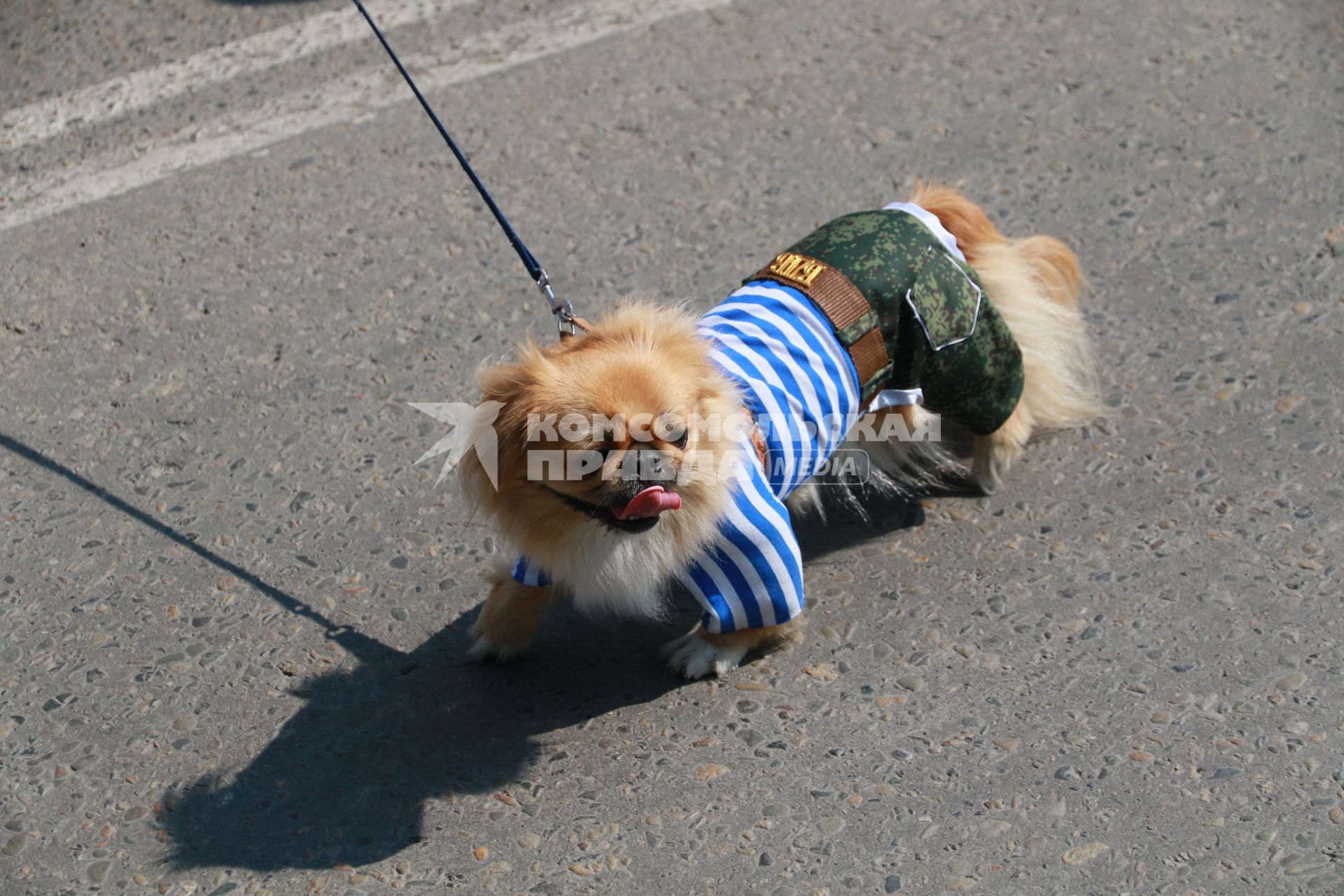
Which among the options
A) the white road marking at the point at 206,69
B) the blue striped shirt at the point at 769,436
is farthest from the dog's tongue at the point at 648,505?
the white road marking at the point at 206,69

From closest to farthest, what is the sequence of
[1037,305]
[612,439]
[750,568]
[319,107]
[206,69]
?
[612,439]
[750,568]
[1037,305]
[319,107]
[206,69]

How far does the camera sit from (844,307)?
2.99 metres

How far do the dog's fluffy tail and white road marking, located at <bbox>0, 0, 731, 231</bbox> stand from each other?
2.27 metres

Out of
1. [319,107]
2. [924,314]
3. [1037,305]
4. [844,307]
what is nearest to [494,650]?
[844,307]

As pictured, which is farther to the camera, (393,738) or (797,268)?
(797,268)

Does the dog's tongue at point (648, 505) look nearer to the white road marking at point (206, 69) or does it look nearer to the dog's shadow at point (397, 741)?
the dog's shadow at point (397, 741)

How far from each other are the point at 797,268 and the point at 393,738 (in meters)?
1.46

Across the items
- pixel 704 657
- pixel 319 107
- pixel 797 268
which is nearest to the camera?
pixel 704 657

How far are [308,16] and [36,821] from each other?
150 inches

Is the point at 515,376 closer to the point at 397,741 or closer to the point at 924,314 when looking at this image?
the point at 397,741

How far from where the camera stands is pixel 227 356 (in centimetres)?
390

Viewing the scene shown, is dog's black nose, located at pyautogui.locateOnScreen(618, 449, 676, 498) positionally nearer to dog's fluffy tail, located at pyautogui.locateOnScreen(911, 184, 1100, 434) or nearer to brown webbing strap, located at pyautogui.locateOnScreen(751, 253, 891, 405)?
brown webbing strap, located at pyautogui.locateOnScreen(751, 253, 891, 405)

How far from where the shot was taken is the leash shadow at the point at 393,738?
2566mm

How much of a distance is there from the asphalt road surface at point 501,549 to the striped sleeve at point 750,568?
232mm
